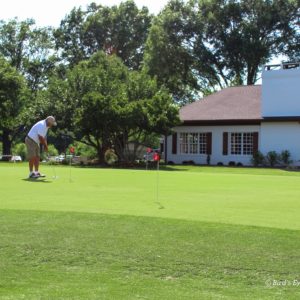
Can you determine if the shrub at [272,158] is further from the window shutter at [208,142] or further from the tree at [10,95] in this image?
the tree at [10,95]

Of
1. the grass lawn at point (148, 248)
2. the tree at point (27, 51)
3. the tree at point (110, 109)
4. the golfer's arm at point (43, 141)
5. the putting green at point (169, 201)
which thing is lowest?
the grass lawn at point (148, 248)

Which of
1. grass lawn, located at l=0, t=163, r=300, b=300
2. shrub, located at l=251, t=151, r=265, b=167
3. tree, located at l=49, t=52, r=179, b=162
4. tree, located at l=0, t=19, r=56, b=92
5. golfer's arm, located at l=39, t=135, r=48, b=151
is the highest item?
tree, located at l=0, t=19, r=56, b=92

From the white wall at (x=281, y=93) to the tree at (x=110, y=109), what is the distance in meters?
6.27

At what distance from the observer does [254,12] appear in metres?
52.7

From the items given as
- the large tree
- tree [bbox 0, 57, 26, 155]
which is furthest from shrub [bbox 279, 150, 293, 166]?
tree [bbox 0, 57, 26, 155]

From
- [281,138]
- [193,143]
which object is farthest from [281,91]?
[193,143]

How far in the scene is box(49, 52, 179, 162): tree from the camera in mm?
31625

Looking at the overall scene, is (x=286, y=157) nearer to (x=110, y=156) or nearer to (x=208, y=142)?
(x=208, y=142)

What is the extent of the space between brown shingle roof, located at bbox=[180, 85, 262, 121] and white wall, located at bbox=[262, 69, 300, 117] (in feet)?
3.22

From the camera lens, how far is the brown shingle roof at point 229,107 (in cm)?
3669

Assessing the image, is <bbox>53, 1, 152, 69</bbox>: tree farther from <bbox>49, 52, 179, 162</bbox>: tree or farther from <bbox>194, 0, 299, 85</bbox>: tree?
<bbox>49, 52, 179, 162</bbox>: tree

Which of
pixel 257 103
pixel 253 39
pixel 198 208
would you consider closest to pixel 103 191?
pixel 198 208

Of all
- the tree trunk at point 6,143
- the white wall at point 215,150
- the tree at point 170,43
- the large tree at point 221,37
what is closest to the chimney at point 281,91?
the white wall at point 215,150

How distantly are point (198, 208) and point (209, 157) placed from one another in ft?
94.3
